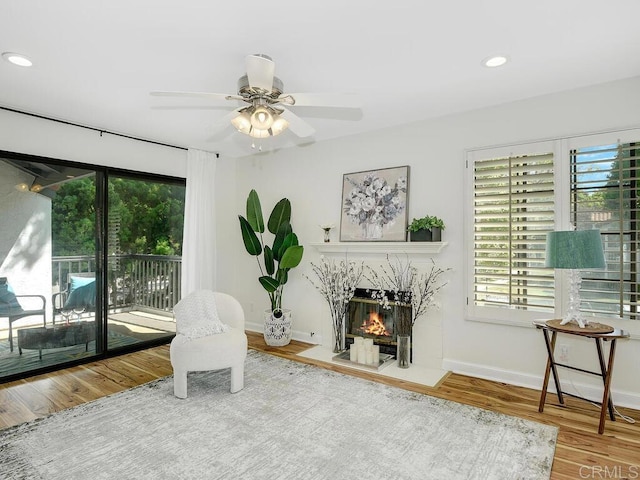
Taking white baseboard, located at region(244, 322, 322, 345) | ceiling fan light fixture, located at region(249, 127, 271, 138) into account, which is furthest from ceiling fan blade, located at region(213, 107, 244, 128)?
white baseboard, located at region(244, 322, 322, 345)

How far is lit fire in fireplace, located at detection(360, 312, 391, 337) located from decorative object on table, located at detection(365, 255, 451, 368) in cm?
16

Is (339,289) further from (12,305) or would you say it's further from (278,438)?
(12,305)

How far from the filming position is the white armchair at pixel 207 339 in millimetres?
3043

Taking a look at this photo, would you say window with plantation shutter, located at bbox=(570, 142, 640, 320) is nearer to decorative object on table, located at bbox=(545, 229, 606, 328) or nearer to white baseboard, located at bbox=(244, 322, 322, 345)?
decorative object on table, located at bbox=(545, 229, 606, 328)

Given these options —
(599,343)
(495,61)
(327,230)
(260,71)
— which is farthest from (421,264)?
(260,71)

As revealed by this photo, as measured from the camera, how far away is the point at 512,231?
10.9ft

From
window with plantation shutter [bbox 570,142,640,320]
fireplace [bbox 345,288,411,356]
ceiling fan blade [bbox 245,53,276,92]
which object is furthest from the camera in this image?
fireplace [bbox 345,288,411,356]

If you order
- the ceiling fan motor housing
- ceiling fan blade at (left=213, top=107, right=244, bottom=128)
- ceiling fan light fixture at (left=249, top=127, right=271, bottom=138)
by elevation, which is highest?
the ceiling fan motor housing

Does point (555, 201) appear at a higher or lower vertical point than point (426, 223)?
higher

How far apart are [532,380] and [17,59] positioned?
4721 millimetres

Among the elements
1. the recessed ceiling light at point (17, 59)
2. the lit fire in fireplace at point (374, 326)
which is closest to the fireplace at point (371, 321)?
the lit fire in fireplace at point (374, 326)

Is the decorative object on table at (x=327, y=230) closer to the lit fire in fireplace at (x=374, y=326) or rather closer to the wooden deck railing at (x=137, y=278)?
Answer: the lit fire in fireplace at (x=374, y=326)

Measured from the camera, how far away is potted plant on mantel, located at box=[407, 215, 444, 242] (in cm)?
365

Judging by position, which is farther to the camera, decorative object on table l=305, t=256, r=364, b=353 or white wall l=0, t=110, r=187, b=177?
decorative object on table l=305, t=256, r=364, b=353
